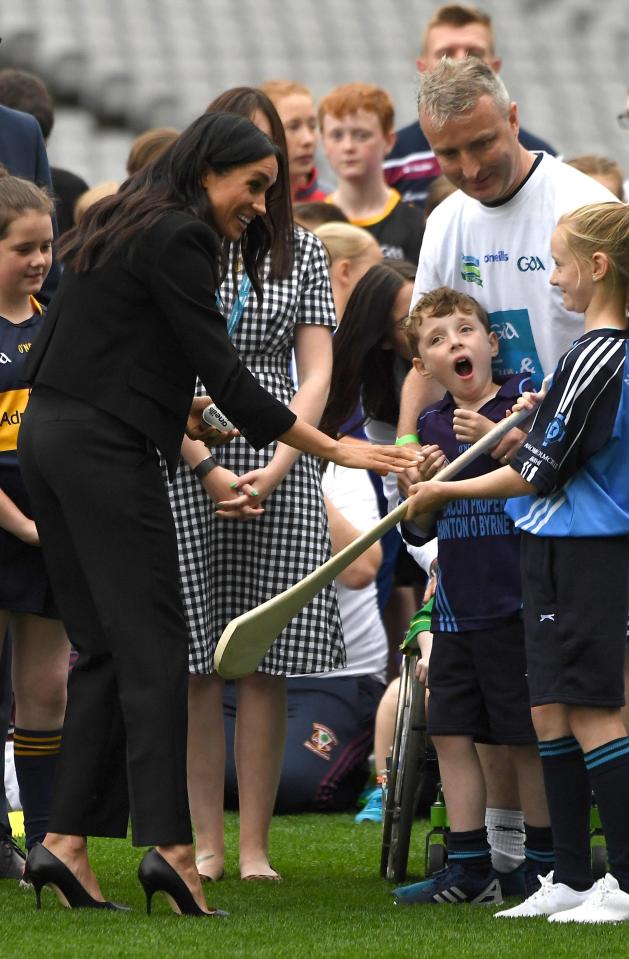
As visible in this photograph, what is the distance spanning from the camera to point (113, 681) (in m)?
3.62

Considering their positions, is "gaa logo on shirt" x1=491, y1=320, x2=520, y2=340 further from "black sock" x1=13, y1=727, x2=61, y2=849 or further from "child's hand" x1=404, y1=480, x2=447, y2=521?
"black sock" x1=13, y1=727, x2=61, y2=849

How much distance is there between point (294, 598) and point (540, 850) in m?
0.81

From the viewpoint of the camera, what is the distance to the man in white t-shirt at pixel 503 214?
392cm

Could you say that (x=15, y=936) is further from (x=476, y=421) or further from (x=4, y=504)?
(x=476, y=421)

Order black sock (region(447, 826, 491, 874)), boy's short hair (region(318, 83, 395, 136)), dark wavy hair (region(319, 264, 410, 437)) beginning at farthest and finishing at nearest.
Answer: boy's short hair (region(318, 83, 395, 136)) < dark wavy hair (region(319, 264, 410, 437)) < black sock (region(447, 826, 491, 874))

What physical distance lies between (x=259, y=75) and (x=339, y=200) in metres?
7.67

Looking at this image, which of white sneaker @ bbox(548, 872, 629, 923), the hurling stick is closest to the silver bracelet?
the hurling stick

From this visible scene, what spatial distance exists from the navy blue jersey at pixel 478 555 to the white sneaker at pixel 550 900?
622 millimetres

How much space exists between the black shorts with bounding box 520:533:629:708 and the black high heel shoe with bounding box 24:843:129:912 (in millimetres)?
1052

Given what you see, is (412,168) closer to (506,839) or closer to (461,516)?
(461,516)

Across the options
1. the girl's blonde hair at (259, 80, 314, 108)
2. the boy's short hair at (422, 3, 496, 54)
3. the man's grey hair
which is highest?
the boy's short hair at (422, 3, 496, 54)

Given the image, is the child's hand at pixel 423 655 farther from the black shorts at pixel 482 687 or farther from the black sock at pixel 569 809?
the black sock at pixel 569 809

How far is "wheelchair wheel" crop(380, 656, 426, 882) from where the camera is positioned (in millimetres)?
4219

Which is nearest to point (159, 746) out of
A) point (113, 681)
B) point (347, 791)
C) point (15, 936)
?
point (113, 681)
